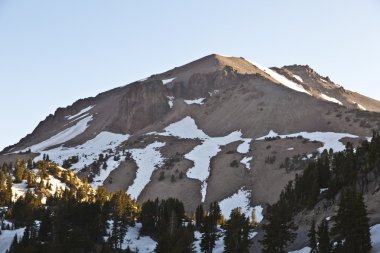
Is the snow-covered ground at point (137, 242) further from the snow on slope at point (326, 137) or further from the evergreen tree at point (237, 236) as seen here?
the snow on slope at point (326, 137)

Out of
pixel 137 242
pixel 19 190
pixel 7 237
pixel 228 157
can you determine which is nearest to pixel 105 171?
pixel 228 157

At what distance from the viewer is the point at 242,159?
511ft

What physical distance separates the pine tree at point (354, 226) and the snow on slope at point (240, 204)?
7121 centimetres

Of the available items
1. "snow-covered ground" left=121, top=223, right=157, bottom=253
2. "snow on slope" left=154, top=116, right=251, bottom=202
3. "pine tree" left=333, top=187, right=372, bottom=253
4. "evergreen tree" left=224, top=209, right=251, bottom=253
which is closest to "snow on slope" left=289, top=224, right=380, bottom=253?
"pine tree" left=333, top=187, right=372, bottom=253

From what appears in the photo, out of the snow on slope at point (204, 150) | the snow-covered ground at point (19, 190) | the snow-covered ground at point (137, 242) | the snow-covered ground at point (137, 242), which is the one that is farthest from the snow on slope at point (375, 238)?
the snow on slope at point (204, 150)

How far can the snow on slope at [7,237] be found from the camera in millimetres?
82225

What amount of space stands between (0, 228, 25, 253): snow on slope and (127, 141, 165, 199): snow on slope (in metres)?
56.6

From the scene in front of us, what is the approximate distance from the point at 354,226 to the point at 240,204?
8302cm

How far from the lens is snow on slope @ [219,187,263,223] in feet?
390

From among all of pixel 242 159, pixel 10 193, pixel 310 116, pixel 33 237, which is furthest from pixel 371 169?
pixel 310 116

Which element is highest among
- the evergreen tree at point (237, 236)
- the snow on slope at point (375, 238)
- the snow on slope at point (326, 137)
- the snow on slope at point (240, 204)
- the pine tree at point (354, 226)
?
the snow on slope at point (326, 137)

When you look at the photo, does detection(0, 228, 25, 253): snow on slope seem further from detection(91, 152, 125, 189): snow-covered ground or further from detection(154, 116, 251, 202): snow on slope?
detection(91, 152, 125, 189): snow-covered ground

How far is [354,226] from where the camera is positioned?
4372 centimetres

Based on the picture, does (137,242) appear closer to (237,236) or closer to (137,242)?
(137,242)
